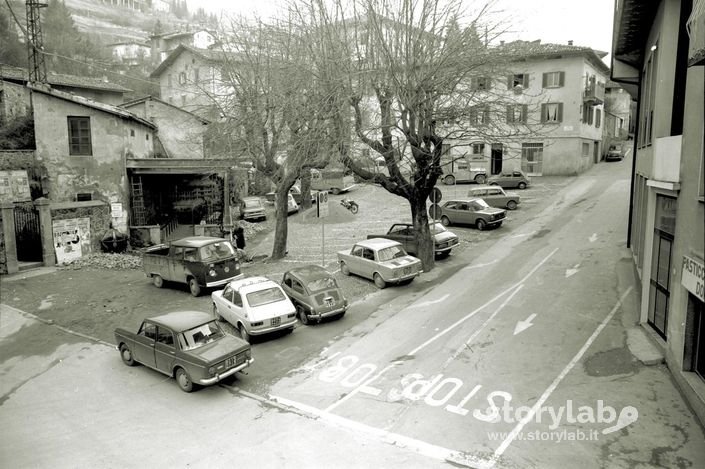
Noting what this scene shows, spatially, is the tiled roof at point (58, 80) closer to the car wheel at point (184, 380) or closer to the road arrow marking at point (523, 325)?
the car wheel at point (184, 380)

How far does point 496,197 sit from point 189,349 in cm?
2255

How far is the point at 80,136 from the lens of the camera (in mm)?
25391

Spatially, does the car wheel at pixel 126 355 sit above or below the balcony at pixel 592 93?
below

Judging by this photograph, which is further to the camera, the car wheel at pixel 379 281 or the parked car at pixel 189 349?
the car wheel at pixel 379 281

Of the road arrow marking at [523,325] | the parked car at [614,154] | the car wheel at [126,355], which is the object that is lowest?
the car wheel at [126,355]

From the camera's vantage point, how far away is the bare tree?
16.3 metres

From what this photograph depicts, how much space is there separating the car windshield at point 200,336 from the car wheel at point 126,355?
93.0 inches

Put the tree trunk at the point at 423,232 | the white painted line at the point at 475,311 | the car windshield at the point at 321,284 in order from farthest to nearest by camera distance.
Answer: the tree trunk at the point at 423,232, the car windshield at the point at 321,284, the white painted line at the point at 475,311

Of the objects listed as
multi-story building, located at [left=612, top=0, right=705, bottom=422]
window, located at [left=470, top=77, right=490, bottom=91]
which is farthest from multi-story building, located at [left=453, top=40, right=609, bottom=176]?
multi-story building, located at [left=612, top=0, right=705, bottom=422]

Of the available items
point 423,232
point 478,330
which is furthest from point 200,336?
point 423,232

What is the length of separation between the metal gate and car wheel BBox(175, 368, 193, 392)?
15.1m

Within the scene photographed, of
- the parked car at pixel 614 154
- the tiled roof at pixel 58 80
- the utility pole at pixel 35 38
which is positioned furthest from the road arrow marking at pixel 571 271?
the tiled roof at pixel 58 80

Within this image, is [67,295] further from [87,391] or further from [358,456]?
[358,456]

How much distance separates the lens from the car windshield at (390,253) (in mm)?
17938
